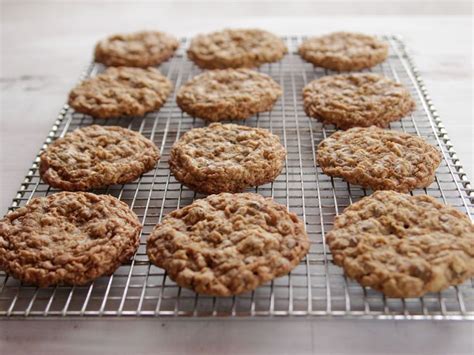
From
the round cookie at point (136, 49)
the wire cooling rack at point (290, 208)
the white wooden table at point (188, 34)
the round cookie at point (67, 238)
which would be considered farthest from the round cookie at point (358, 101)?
the round cookie at point (67, 238)

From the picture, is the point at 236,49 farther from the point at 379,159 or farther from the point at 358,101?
the point at 379,159

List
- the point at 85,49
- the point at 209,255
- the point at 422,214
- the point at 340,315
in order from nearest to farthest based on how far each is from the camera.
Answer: the point at 340,315 < the point at 209,255 < the point at 422,214 < the point at 85,49

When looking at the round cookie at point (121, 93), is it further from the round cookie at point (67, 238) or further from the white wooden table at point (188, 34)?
the round cookie at point (67, 238)

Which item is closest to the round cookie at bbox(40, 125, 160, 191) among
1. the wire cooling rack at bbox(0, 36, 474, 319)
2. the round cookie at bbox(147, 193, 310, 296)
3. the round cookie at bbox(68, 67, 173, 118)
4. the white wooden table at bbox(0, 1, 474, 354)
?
the wire cooling rack at bbox(0, 36, 474, 319)

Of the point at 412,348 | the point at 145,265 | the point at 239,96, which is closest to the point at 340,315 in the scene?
the point at 412,348

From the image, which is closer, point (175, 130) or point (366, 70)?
point (175, 130)

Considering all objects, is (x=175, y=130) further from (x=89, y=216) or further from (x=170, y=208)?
(x=89, y=216)
